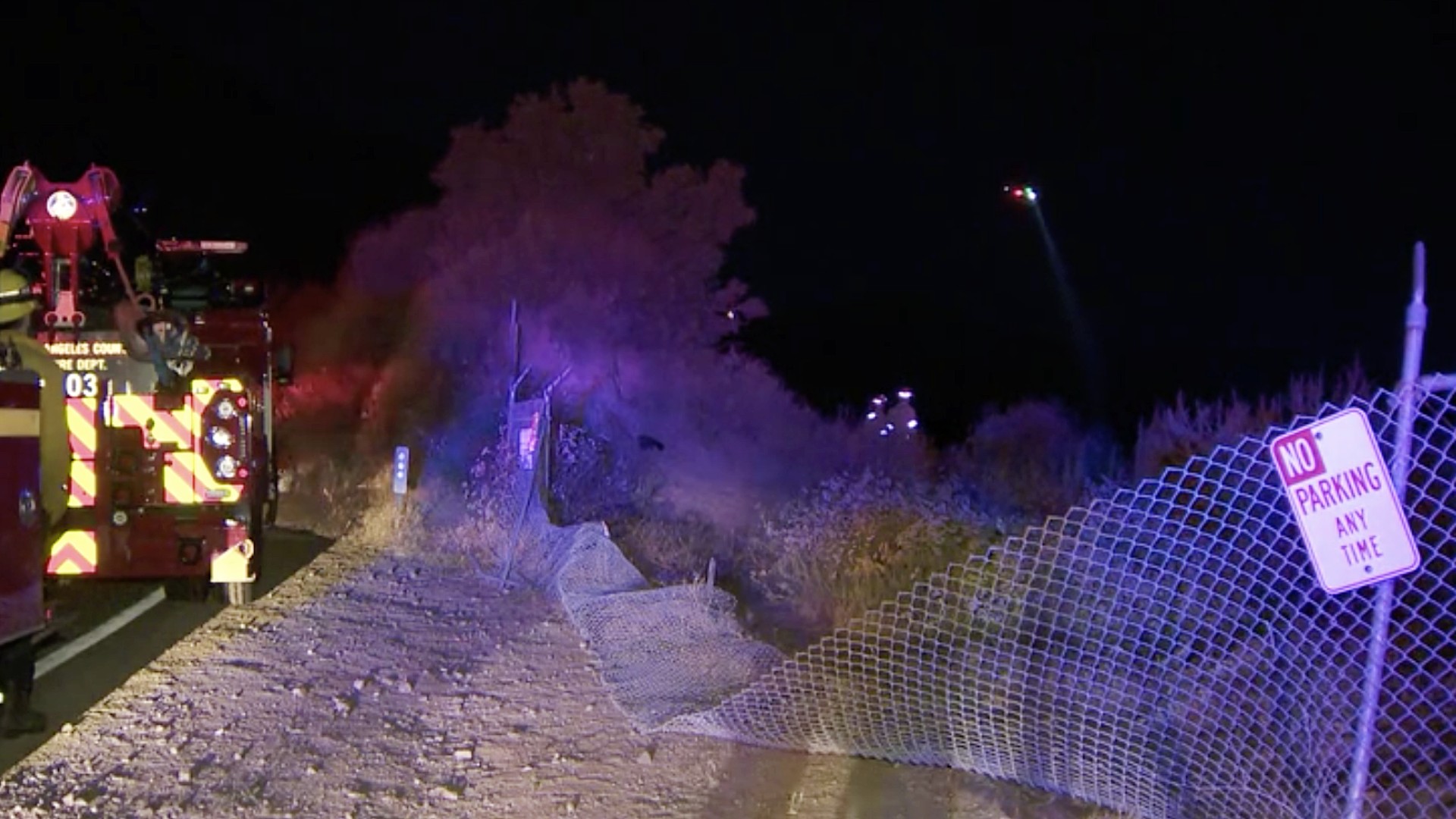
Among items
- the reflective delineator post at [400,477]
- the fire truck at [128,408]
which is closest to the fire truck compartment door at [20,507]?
the fire truck at [128,408]

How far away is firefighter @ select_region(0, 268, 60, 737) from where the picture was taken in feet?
24.7

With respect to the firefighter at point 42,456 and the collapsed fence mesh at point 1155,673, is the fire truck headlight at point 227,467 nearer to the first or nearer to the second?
the firefighter at point 42,456

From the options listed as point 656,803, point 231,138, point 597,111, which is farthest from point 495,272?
point 231,138

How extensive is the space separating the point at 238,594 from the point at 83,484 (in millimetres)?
2153

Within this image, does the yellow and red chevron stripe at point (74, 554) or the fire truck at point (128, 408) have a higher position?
the fire truck at point (128, 408)

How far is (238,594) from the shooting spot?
11531mm

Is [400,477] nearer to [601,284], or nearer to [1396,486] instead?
[601,284]

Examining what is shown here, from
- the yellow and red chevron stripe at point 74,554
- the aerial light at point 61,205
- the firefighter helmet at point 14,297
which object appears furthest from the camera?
the aerial light at point 61,205

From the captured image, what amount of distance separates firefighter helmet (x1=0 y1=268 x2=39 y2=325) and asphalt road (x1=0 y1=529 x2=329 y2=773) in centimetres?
189

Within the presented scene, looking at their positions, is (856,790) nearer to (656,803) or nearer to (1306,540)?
(656,803)

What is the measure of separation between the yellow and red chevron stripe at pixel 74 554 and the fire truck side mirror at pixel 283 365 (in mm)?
2633

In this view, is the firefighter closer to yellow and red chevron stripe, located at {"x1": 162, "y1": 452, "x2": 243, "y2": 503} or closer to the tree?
yellow and red chevron stripe, located at {"x1": 162, "y1": 452, "x2": 243, "y2": 503}

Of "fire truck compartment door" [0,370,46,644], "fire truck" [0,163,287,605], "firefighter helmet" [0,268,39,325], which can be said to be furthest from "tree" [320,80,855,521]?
"fire truck compartment door" [0,370,46,644]

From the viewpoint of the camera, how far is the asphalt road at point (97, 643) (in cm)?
843
